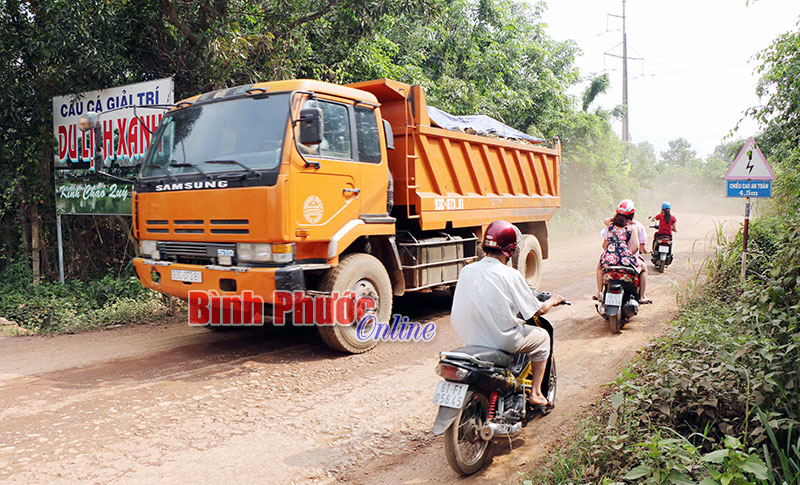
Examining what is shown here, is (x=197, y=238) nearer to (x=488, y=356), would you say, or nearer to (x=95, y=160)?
(x=95, y=160)

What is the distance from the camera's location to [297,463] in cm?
354

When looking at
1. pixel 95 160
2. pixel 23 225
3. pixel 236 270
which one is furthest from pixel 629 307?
pixel 23 225

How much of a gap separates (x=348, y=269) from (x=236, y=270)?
112 cm

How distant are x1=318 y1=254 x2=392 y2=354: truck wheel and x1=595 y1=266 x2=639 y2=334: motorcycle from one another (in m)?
2.59

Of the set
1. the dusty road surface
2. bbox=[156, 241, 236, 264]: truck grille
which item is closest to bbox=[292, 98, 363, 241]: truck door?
bbox=[156, 241, 236, 264]: truck grille

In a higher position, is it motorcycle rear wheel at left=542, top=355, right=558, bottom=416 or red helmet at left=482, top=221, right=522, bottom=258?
red helmet at left=482, top=221, right=522, bottom=258

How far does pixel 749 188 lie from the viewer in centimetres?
876

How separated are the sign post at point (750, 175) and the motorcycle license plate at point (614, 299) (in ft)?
11.5

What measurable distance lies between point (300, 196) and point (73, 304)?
519 centimetres

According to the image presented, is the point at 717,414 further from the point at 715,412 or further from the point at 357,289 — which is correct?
the point at 357,289

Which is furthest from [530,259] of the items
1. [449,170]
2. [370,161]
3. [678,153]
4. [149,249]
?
[678,153]

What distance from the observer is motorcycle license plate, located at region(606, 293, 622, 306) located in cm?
647

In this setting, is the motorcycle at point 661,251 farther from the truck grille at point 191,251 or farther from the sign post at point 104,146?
the sign post at point 104,146

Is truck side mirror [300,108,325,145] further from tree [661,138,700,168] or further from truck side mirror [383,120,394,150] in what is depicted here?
tree [661,138,700,168]
